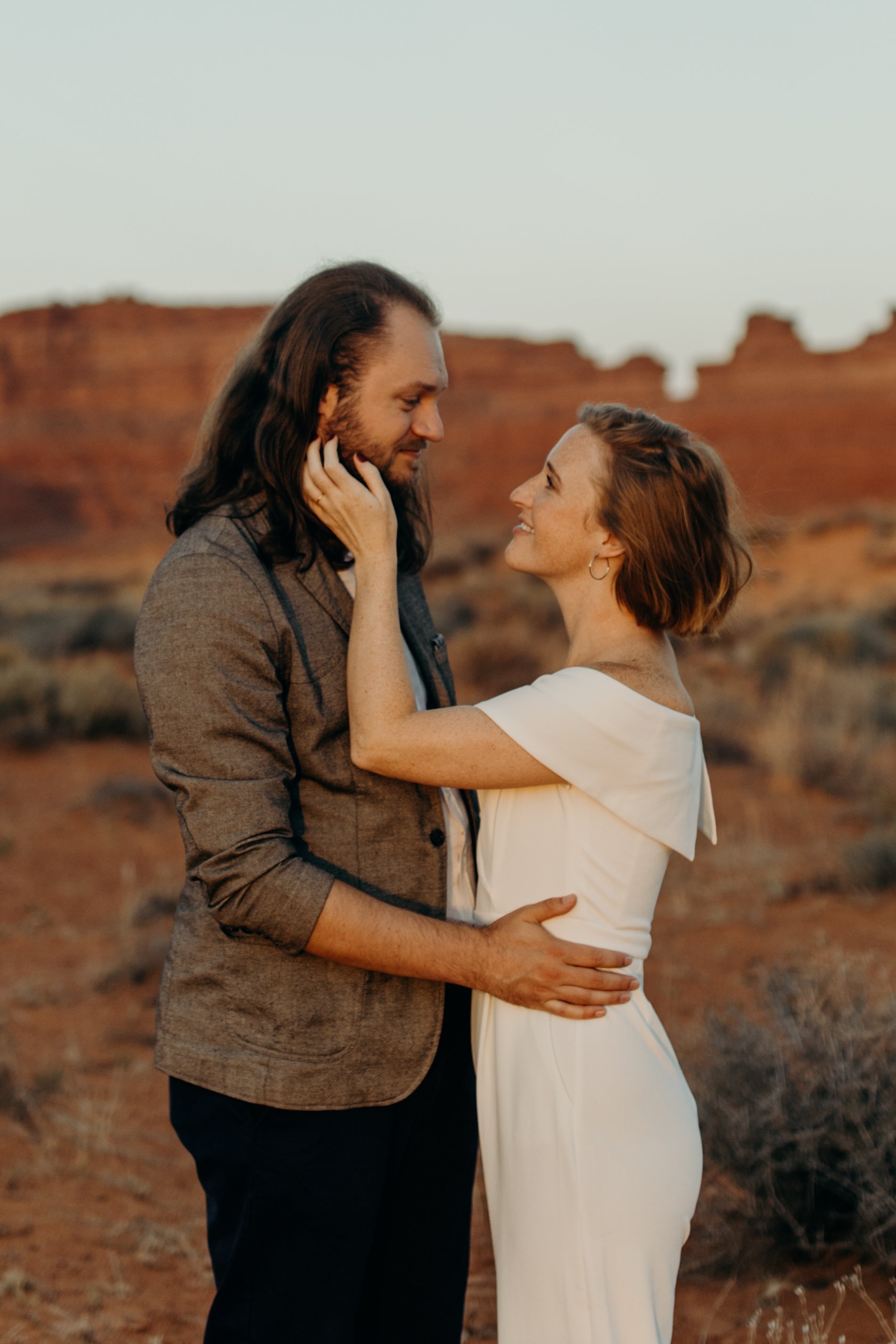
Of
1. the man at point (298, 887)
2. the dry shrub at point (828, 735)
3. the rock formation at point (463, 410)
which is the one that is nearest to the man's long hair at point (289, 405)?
the man at point (298, 887)

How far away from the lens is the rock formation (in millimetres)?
48094

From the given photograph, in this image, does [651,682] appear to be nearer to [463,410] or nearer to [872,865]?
[872,865]

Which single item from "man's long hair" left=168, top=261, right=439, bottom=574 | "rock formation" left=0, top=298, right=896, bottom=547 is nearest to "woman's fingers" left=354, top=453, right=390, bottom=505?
"man's long hair" left=168, top=261, right=439, bottom=574

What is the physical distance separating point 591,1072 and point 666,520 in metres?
0.96

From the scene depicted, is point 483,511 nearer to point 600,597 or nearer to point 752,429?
point 752,429

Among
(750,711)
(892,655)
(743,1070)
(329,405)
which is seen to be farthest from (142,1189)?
(892,655)

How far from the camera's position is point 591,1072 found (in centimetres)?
195

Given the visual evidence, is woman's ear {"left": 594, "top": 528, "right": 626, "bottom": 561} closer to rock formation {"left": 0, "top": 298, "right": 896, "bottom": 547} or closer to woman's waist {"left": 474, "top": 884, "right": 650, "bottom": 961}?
woman's waist {"left": 474, "top": 884, "right": 650, "bottom": 961}

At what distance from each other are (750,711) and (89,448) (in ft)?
148

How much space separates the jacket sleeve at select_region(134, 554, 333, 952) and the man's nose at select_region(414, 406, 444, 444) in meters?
0.56

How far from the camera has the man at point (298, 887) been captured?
188 centimetres

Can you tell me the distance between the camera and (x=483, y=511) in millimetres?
49188

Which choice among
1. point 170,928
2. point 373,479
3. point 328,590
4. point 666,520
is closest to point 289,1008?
point 328,590

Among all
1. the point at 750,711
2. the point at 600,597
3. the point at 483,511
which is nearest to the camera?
the point at 600,597
